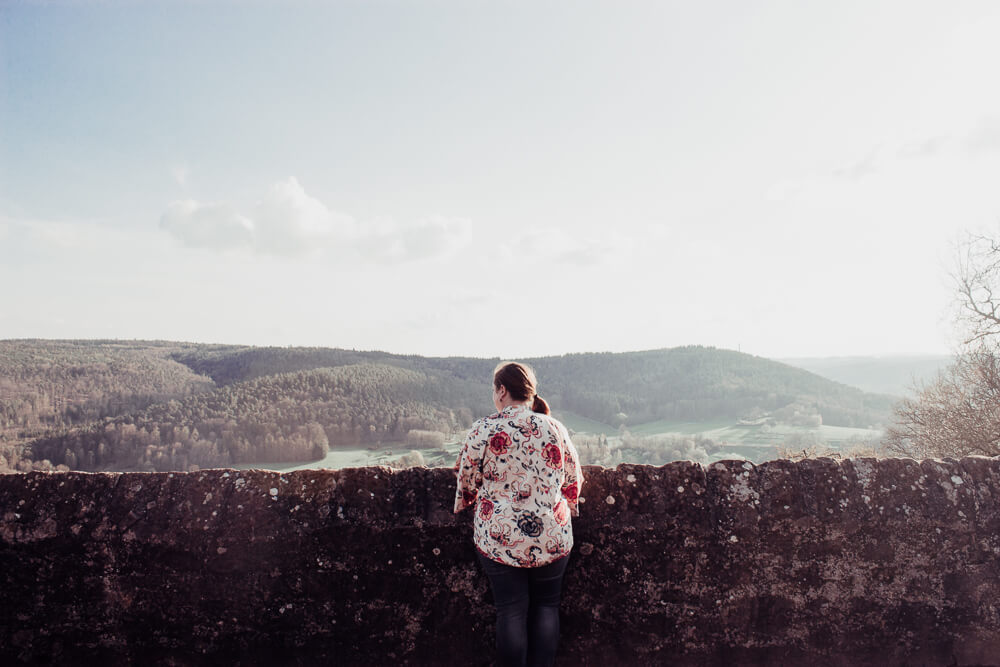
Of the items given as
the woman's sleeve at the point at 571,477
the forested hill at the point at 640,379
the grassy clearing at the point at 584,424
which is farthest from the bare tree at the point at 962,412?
the forested hill at the point at 640,379

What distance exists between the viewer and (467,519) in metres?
2.99

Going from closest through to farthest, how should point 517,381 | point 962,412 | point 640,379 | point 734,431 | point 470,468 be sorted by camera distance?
point 470,468 < point 517,381 < point 962,412 < point 734,431 < point 640,379

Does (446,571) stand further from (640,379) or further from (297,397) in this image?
(640,379)

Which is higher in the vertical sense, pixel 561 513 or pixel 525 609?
pixel 561 513

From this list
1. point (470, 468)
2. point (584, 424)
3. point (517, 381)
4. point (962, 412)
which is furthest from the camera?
point (584, 424)

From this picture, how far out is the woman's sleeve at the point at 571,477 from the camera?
2705 millimetres

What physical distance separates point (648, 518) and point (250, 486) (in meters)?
2.19

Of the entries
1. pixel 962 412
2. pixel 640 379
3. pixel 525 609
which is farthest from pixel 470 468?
pixel 640 379

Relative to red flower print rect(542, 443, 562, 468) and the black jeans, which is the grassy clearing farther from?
red flower print rect(542, 443, 562, 468)

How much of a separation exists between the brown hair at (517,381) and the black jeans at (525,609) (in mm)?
781

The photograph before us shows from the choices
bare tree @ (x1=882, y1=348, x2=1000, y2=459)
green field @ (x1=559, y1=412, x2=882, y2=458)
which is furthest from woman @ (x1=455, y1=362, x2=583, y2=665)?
green field @ (x1=559, y1=412, x2=882, y2=458)

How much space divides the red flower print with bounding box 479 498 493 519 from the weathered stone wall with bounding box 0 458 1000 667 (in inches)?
15.6

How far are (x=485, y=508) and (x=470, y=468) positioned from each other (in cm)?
20

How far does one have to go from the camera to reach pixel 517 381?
109 inches
